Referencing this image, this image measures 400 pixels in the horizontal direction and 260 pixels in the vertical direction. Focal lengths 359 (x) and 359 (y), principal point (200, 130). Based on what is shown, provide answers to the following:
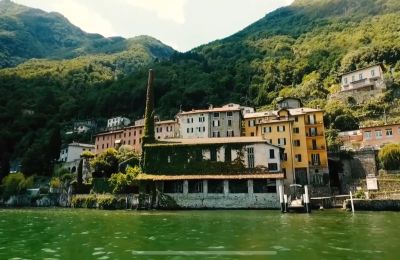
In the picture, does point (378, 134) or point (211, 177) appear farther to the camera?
point (378, 134)

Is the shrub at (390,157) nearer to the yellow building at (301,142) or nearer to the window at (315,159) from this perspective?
the yellow building at (301,142)

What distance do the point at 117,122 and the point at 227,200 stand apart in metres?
76.4

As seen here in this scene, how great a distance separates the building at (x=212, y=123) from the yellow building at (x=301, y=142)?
11.8m

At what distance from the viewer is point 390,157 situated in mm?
54688

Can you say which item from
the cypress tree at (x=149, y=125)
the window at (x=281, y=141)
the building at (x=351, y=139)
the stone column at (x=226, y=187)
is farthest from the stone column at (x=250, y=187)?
the building at (x=351, y=139)

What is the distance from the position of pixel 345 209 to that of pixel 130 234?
104 ft

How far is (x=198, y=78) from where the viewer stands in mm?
135375

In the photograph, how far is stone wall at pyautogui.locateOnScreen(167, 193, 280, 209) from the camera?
52.9 meters

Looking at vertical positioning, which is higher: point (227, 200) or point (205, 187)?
point (205, 187)

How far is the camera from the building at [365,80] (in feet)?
280

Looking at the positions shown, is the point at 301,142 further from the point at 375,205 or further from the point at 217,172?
the point at 375,205

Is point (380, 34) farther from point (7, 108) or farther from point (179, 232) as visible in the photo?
point (7, 108)

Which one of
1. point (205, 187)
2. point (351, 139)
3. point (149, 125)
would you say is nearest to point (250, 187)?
point (205, 187)

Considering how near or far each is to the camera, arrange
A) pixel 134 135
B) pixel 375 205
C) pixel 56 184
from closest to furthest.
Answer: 1. pixel 375 205
2. pixel 56 184
3. pixel 134 135
